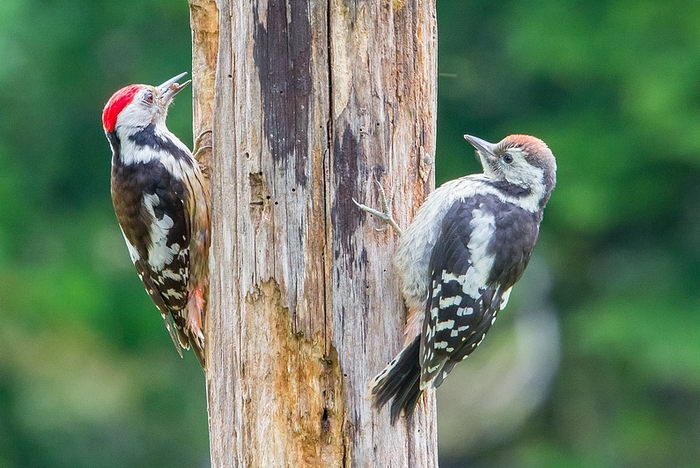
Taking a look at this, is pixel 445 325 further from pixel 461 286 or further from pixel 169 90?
pixel 169 90

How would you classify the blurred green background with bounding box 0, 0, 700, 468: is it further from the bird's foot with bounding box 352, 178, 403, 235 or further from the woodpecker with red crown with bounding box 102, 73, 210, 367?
the bird's foot with bounding box 352, 178, 403, 235

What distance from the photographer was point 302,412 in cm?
450

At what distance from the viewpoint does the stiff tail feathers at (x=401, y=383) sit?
14.9ft

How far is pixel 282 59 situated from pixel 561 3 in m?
6.42

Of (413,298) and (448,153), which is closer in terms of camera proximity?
(413,298)

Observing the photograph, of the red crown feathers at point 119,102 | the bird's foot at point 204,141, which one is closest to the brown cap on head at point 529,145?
the bird's foot at point 204,141

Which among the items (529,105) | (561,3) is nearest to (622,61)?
(561,3)

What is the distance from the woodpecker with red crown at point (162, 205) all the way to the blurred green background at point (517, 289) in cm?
530

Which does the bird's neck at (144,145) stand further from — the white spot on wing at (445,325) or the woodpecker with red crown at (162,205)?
the white spot on wing at (445,325)

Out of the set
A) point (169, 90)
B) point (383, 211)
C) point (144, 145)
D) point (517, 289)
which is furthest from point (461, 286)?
point (517, 289)

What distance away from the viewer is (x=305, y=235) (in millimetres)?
4520

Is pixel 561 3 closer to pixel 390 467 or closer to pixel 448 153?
pixel 448 153

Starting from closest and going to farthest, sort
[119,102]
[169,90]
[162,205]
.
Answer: [162,205] → [119,102] → [169,90]

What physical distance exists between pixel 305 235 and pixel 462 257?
860mm
